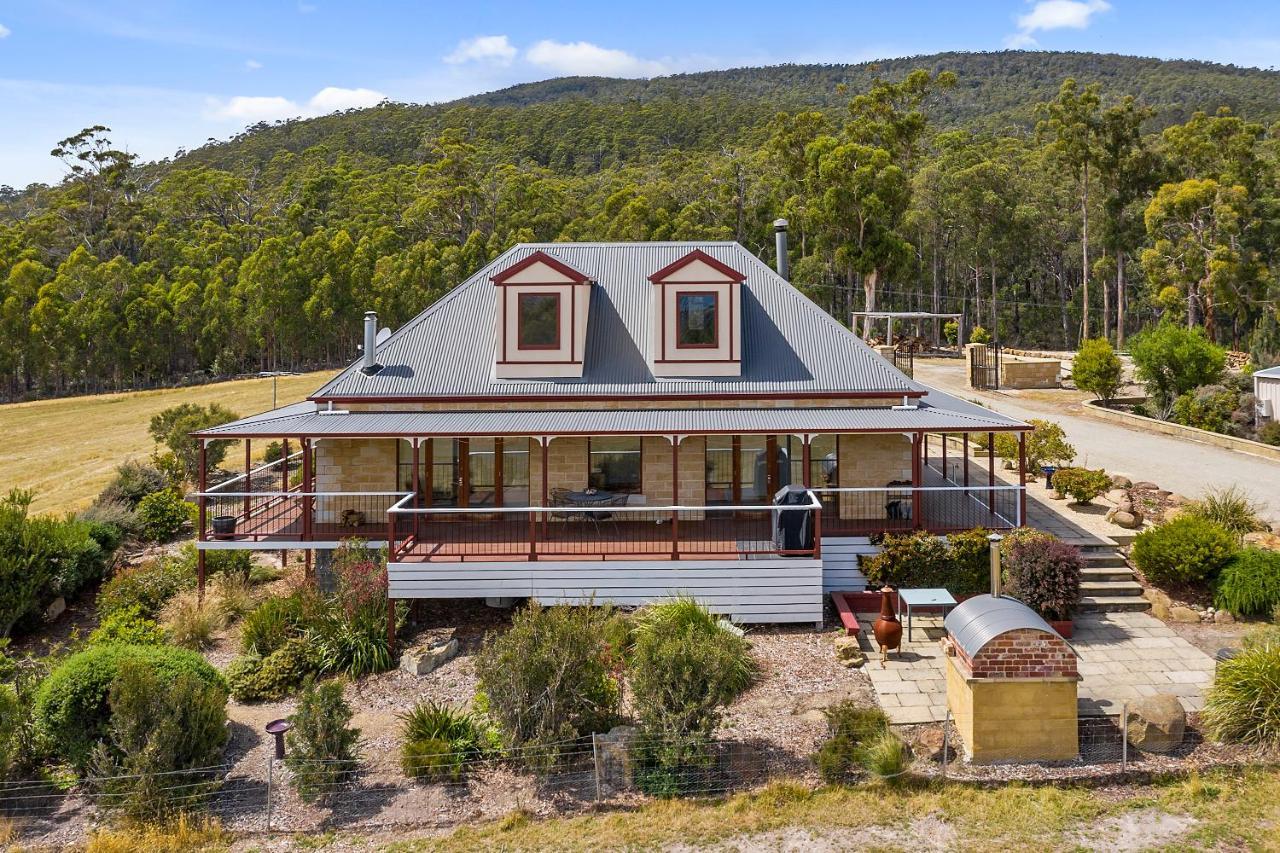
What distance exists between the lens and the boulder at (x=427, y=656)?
13070mm

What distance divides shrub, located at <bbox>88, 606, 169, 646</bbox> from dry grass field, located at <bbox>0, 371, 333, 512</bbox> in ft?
37.4

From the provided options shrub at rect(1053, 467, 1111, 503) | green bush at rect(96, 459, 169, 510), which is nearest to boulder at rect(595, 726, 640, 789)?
shrub at rect(1053, 467, 1111, 503)

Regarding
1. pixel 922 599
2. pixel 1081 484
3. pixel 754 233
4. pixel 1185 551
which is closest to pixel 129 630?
pixel 922 599

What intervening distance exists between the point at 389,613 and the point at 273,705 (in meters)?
2.13

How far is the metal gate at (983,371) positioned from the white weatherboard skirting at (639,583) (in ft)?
81.9

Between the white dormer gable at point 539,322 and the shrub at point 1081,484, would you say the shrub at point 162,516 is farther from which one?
the shrub at point 1081,484

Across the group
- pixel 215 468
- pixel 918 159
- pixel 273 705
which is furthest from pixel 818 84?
pixel 273 705

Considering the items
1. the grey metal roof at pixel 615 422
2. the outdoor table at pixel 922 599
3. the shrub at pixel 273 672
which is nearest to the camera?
the shrub at pixel 273 672

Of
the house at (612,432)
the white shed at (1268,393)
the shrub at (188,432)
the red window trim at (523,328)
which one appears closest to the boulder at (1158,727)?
the house at (612,432)

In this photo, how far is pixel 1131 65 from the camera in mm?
172250

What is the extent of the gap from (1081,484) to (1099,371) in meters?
15.2

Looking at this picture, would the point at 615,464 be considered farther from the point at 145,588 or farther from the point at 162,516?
the point at 162,516

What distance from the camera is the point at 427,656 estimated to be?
1316cm

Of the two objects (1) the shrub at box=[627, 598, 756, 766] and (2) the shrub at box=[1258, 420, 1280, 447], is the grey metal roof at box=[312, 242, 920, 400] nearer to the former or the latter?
(1) the shrub at box=[627, 598, 756, 766]
